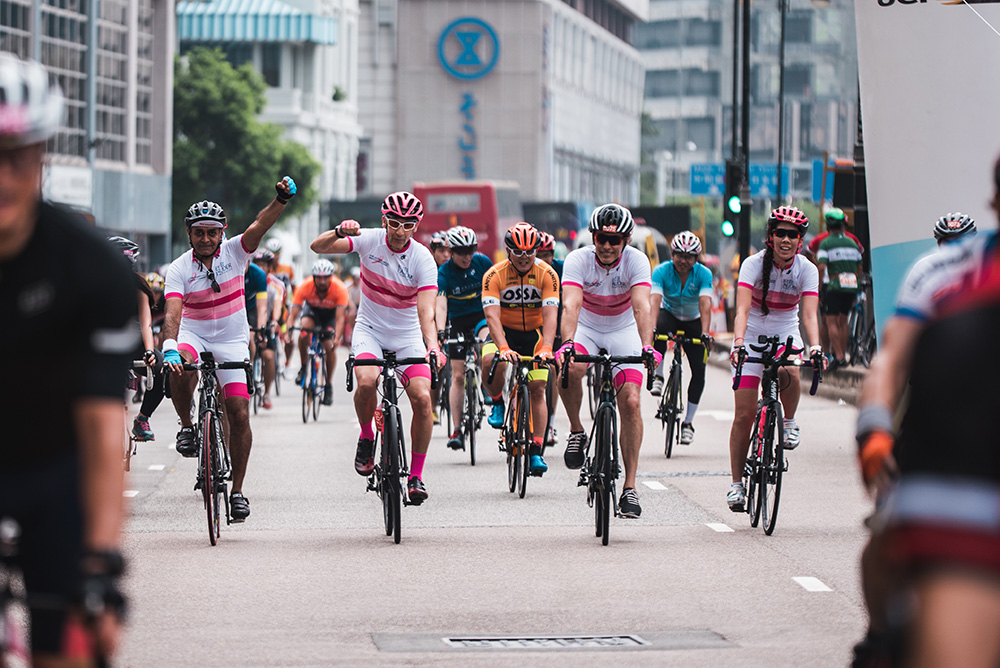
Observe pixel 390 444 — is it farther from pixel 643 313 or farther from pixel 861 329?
pixel 861 329

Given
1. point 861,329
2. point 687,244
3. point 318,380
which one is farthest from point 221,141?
point 687,244

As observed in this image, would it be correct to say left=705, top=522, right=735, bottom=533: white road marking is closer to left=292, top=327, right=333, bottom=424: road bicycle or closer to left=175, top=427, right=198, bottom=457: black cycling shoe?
left=175, top=427, right=198, bottom=457: black cycling shoe

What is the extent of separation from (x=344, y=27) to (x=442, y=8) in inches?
708

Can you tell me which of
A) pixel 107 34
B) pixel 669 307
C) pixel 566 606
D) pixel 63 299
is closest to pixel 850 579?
pixel 566 606

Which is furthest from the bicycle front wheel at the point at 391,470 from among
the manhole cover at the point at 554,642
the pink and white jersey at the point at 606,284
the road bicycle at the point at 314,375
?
the road bicycle at the point at 314,375

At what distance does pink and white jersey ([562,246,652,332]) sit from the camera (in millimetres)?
12172

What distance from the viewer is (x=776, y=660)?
7430 millimetres

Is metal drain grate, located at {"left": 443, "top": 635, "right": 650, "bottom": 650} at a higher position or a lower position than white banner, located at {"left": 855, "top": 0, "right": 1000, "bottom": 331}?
lower

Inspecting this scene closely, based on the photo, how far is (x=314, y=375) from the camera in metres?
21.6

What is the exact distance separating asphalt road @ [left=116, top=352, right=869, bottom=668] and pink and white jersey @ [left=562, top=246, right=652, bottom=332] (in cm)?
130

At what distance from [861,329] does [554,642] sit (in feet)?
63.1

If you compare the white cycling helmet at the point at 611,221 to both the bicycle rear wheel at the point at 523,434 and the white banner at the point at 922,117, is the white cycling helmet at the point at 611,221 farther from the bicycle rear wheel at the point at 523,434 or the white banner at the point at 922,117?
the bicycle rear wheel at the point at 523,434

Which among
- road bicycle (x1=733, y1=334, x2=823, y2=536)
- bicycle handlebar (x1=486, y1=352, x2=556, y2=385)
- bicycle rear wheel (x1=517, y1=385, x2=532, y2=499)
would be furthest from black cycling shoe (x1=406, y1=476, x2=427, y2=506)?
bicycle rear wheel (x1=517, y1=385, x2=532, y2=499)

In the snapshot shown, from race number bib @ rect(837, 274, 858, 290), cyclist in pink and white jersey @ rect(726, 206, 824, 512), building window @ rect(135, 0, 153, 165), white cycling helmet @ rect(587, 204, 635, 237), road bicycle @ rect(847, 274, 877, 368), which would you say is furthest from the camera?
building window @ rect(135, 0, 153, 165)
